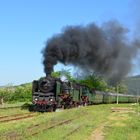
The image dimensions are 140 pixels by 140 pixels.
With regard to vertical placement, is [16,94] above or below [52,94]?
above

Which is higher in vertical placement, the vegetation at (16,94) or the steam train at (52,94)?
the vegetation at (16,94)

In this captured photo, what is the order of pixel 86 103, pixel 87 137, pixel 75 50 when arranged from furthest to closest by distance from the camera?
pixel 86 103
pixel 75 50
pixel 87 137

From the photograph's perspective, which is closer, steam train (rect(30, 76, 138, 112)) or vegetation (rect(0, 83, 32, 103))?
steam train (rect(30, 76, 138, 112))

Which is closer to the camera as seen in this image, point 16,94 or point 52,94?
point 52,94

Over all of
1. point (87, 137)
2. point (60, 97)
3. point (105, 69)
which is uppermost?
point (105, 69)

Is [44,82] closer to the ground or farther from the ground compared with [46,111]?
farther from the ground

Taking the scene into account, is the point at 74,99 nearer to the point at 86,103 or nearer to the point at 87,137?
the point at 86,103

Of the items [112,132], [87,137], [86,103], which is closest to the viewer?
[87,137]

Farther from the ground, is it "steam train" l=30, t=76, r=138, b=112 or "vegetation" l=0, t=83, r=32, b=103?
"vegetation" l=0, t=83, r=32, b=103

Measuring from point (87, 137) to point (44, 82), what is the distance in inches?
653

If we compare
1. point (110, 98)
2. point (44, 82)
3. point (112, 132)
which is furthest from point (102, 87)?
point (112, 132)

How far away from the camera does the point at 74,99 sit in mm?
39625

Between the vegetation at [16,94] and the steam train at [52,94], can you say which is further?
the vegetation at [16,94]

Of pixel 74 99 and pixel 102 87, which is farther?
pixel 102 87
